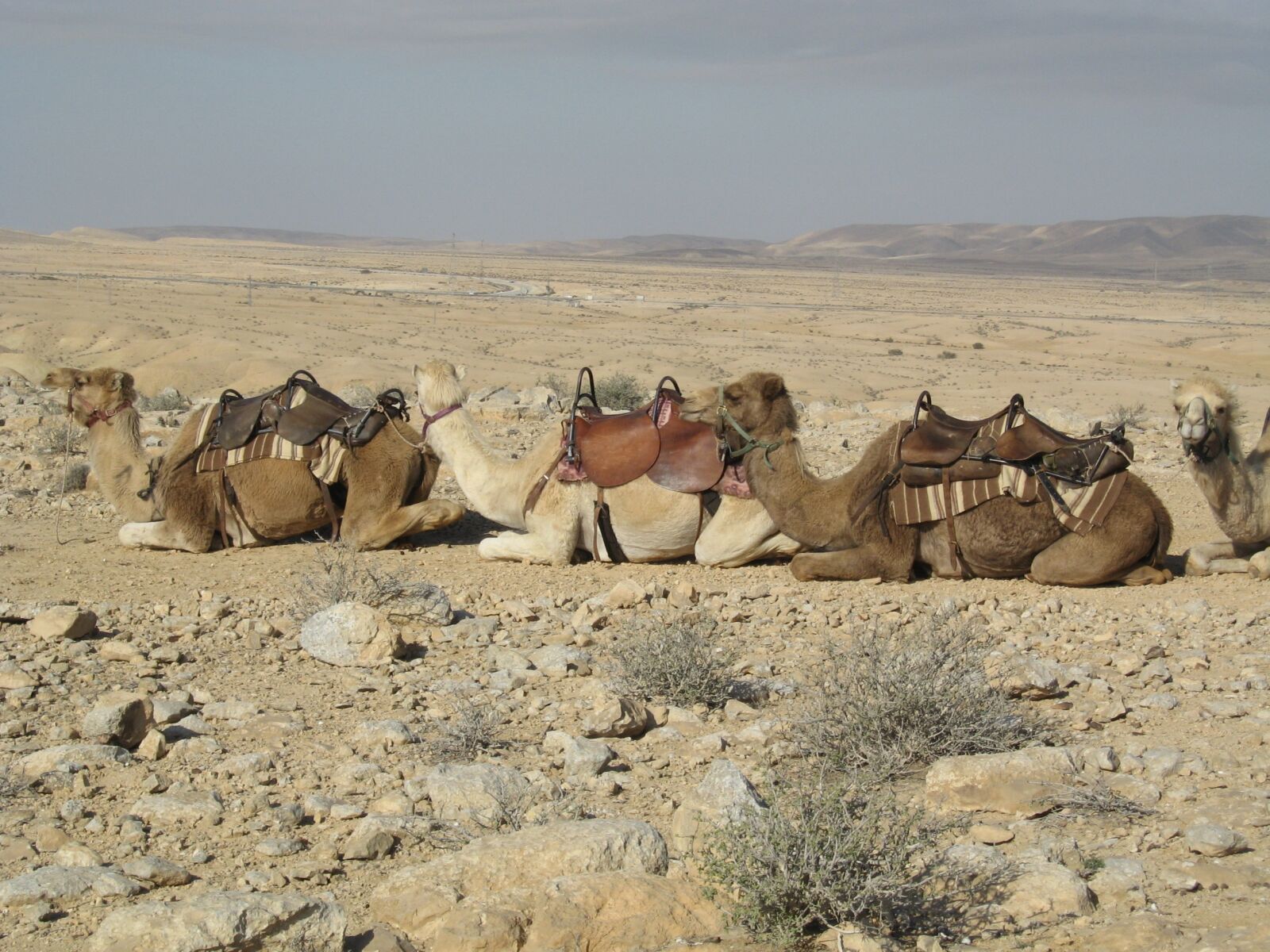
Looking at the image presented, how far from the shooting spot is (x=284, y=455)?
1009cm

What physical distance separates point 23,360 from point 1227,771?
79.9ft

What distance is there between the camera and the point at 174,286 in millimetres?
58938

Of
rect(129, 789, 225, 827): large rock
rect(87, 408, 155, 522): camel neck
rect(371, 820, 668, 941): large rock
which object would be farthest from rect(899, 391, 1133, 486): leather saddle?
rect(87, 408, 155, 522): camel neck

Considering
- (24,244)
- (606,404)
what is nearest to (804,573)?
(606,404)

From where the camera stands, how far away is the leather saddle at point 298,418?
10.1 meters

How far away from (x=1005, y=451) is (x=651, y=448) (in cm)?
244

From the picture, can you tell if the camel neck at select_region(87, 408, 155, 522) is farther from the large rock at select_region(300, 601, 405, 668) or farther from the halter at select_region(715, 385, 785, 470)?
the halter at select_region(715, 385, 785, 470)

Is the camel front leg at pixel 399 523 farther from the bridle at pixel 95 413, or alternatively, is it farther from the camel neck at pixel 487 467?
the bridle at pixel 95 413

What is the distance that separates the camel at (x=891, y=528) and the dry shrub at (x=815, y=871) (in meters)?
4.75

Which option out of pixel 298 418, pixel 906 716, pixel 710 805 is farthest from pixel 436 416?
pixel 710 805

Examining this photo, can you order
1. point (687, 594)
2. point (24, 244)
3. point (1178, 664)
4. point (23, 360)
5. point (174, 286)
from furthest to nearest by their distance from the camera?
point (24, 244)
point (174, 286)
point (23, 360)
point (687, 594)
point (1178, 664)

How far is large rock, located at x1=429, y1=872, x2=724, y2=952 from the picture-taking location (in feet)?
13.4

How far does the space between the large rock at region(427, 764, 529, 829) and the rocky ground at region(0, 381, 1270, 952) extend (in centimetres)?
1

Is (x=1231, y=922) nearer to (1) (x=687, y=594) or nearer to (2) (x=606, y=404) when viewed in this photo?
(1) (x=687, y=594)
